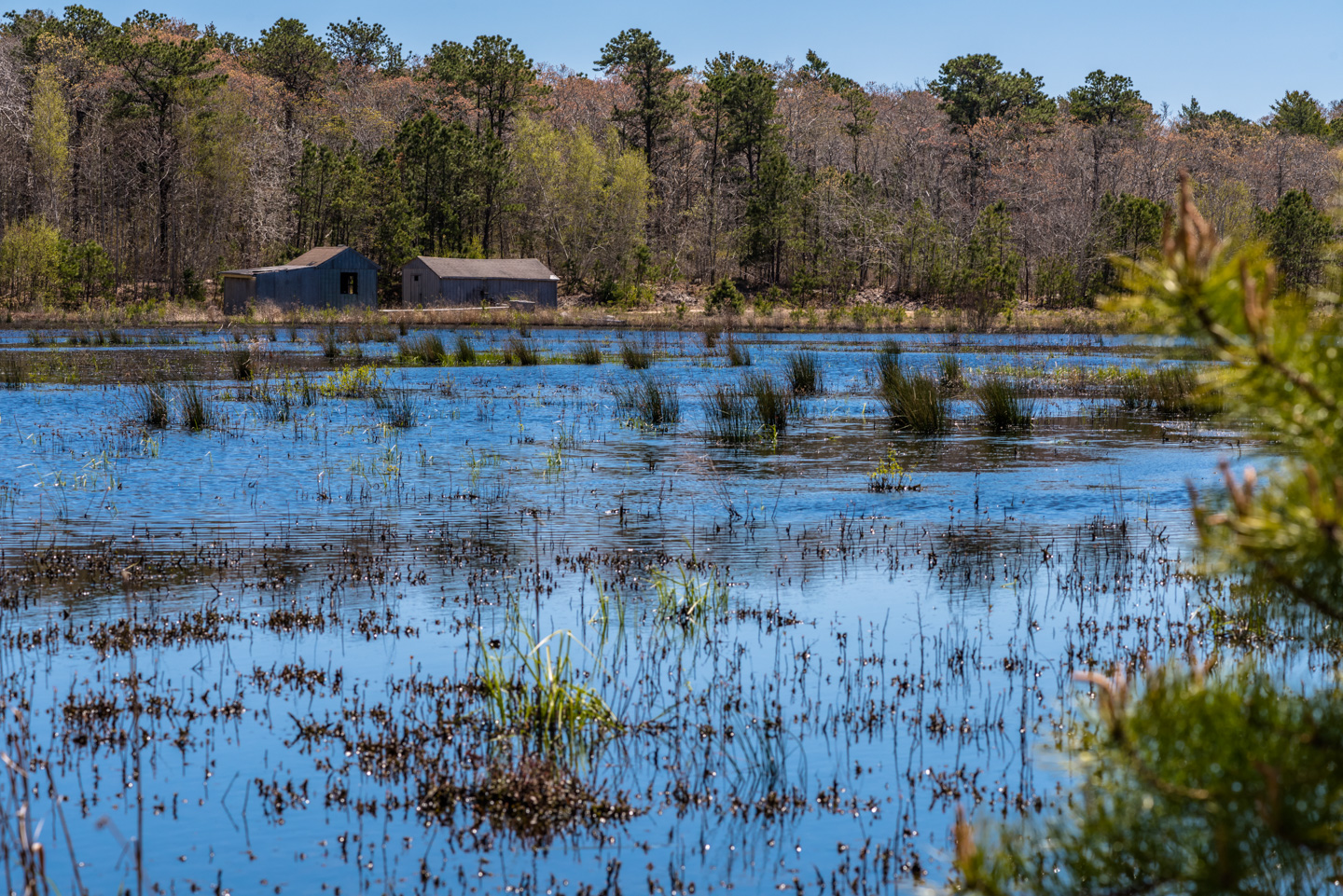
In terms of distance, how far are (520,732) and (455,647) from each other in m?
1.98

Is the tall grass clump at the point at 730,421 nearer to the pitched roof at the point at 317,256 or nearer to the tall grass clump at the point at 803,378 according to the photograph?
the tall grass clump at the point at 803,378

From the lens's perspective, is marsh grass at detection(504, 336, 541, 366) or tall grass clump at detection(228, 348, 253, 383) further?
marsh grass at detection(504, 336, 541, 366)

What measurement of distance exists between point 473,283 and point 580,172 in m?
15.5

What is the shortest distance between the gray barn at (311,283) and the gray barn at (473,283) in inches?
114

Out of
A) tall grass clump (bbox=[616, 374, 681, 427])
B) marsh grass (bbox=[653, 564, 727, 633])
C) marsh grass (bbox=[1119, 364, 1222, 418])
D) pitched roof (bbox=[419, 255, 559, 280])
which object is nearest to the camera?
marsh grass (bbox=[653, 564, 727, 633])

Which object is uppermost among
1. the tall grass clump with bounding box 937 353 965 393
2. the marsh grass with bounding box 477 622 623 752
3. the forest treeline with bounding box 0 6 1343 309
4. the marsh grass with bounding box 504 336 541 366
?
the forest treeline with bounding box 0 6 1343 309

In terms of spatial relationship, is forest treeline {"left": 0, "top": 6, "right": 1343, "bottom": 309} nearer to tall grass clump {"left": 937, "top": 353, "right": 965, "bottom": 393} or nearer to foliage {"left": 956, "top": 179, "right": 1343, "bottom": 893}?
tall grass clump {"left": 937, "top": 353, "right": 965, "bottom": 393}

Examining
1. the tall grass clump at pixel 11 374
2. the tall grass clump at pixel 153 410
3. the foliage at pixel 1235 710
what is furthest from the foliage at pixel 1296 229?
the foliage at pixel 1235 710

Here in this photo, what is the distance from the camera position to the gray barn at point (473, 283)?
227ft

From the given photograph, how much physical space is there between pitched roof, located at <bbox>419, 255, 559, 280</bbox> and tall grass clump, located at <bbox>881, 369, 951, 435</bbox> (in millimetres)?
50159

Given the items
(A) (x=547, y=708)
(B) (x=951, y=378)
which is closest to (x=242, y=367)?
(B) (x=951, y=378)

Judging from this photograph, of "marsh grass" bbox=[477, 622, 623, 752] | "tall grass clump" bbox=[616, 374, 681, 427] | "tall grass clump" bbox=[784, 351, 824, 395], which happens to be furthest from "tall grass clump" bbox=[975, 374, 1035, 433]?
"marsh grass" bbox=[477, 622, 623, 752]

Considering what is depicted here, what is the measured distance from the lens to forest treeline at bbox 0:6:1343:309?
68.6 metres

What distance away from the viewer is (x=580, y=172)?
268 feet
